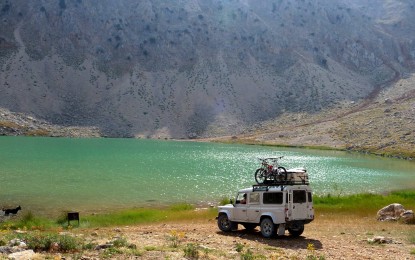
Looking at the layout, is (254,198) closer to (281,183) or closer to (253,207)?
(253,207)

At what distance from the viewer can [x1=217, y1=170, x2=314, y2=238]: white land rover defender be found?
2012 centimetres

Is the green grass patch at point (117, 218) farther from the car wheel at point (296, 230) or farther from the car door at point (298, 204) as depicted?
the car door at point (298, 204)

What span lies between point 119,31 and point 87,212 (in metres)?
147

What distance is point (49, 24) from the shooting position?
160 m

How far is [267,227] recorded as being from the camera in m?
20.7

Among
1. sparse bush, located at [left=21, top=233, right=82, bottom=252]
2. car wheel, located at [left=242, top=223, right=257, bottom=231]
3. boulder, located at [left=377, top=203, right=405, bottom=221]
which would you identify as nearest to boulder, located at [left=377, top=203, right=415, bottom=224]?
boulder, located at [left=377, top=203, right=405, bottom=221]

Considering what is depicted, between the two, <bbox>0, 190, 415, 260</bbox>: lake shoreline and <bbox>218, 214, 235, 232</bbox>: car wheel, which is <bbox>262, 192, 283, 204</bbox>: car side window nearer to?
<bbox>0, 190, 415, 260</bbox>: lake shoreline

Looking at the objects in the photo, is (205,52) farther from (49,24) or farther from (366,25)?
(366,25)

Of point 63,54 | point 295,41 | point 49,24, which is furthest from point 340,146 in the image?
point 49,24

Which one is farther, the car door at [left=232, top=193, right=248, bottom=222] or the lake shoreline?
the car door at [left=232, top=193, right=248, bottom=222]

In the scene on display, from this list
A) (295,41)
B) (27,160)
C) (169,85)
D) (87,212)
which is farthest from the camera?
(295,41)

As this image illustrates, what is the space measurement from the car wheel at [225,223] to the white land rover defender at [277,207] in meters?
0.30

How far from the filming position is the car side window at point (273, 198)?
20.4 meters

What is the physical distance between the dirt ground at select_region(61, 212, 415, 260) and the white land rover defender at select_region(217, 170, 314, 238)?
26.2 inches
